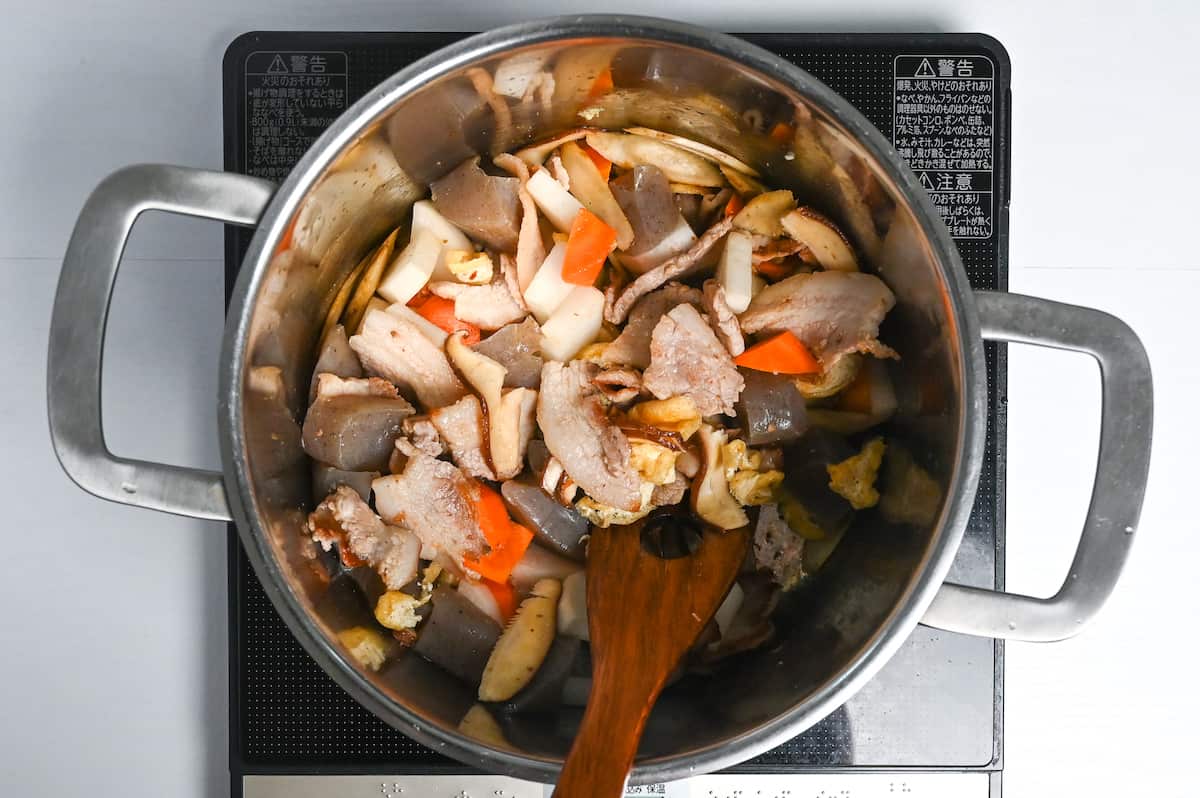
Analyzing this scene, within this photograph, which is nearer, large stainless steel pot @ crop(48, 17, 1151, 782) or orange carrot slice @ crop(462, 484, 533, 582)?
large stainless steel pot @ crop(48, 17, 1151, 782)

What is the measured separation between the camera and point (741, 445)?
35.5 inches

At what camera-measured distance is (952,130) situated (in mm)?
951

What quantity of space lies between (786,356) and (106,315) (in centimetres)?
62

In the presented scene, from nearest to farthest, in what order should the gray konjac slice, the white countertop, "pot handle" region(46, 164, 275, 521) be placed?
"pot handle" region(46, 164, 275, 521) < the gray konjac slice < the white countertop

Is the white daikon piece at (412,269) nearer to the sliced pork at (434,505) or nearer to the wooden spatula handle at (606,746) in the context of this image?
the sliced pork at (434,505)

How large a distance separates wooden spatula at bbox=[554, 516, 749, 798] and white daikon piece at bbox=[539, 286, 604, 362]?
0.65 feet

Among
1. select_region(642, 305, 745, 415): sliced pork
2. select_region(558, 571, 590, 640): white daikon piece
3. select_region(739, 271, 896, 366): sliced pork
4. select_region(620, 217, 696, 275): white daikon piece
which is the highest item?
select_region(620, 217, 696, 275): white daikon piece

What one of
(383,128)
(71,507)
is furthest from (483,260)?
(71,507)

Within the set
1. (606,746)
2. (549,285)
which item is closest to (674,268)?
(549,285)

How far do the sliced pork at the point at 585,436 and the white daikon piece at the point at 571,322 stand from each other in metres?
0.02

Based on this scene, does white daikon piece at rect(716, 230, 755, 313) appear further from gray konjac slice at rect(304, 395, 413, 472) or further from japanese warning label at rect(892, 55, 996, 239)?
gray konjac slice at rect(304, 395, 413, 472)

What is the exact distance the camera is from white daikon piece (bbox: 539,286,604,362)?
3.05 feet

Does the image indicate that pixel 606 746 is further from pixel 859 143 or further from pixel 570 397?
pixel 859 143

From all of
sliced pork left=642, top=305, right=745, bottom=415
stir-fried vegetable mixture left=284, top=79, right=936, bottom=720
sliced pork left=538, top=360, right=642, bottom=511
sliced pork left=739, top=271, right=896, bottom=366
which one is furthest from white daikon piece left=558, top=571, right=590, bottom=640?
sliced pork left=739, top=271, right=896, bottom=366
